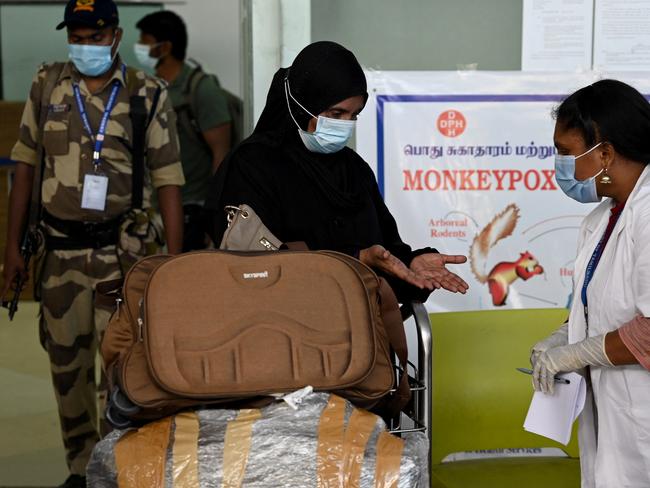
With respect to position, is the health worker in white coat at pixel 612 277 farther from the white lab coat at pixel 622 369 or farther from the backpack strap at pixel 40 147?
the backpack strap at pixel 40 147

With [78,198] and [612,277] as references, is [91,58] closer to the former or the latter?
[78,198]

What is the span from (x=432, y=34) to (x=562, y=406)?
6.18ft

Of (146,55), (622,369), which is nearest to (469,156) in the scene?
(622,369)

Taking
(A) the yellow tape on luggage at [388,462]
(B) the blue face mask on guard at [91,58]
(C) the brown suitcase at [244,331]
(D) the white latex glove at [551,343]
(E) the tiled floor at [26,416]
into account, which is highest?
(B) the blue face mask on guard at [91,58]

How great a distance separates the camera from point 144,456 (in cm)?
197

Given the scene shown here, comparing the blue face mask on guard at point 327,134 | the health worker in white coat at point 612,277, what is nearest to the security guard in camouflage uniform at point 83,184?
the blue face mask on guard at point 327,134

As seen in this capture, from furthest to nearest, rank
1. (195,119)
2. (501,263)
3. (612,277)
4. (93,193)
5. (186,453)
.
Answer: (195,119)
(501,263)
(93,193)
(612,277)
(186,453)

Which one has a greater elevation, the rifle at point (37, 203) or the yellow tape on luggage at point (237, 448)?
the rifle at point (37, 203)

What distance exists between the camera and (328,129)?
2.60 meters

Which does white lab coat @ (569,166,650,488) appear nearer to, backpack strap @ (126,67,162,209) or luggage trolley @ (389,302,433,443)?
luggage trolley @ (389,302,433,443)

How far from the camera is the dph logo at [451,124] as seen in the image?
3910 mm

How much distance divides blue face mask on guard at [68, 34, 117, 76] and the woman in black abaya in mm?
1161

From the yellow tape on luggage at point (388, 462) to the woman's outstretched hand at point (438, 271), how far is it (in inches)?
21.1

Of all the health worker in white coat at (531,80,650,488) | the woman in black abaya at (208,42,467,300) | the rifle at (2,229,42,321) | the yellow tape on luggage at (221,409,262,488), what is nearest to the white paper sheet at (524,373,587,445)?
the health worker in white coat at (531,80,650,488)
